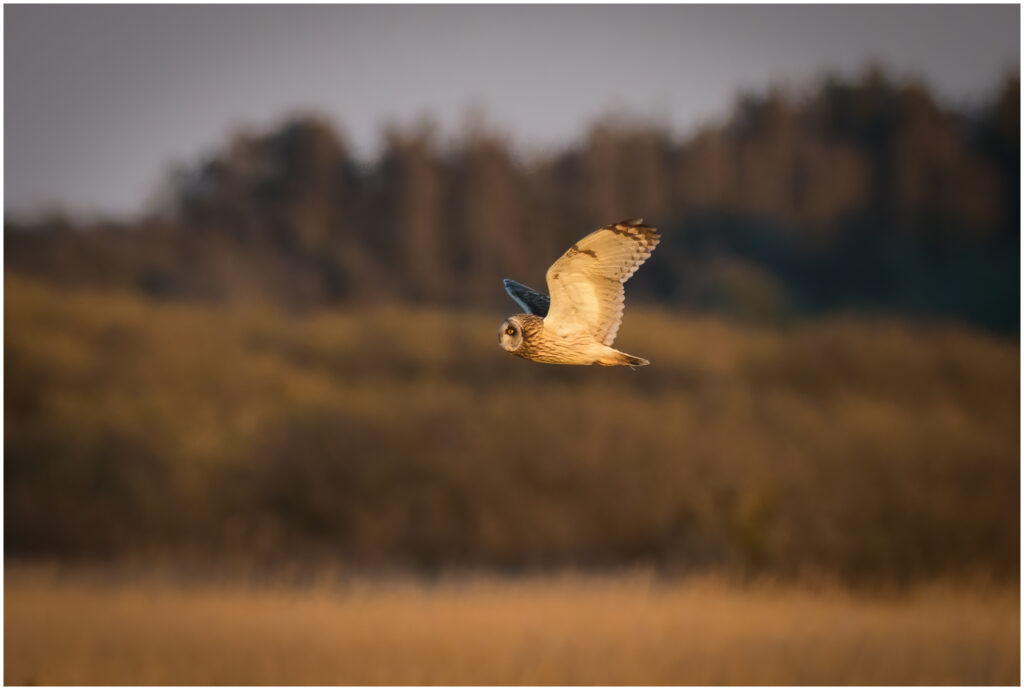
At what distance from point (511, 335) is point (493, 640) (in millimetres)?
20029

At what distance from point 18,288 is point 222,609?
12420 mm

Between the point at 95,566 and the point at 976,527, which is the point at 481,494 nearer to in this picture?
the point at 95,566

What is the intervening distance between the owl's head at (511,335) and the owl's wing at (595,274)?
0.05 meters

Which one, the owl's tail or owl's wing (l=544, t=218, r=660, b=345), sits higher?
owl's wing (l=544, t=218, r=660, b=345)

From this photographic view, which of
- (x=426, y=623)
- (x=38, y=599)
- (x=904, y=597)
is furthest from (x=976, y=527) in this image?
(x=38, y=599)

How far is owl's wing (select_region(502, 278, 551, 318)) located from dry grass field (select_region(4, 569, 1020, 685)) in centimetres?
1827

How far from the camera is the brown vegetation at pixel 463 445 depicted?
2772cm

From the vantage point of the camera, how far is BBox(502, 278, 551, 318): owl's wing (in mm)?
1784

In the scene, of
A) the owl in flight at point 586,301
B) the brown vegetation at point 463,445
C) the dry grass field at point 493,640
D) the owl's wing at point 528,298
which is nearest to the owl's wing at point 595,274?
the owl in flight at point 586,301

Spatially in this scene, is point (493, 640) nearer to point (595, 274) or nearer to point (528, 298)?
point (528, 298)

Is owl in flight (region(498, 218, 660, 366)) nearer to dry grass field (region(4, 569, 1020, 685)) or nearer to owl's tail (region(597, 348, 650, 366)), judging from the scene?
owl's tail (region(597, 348, 650, 366))

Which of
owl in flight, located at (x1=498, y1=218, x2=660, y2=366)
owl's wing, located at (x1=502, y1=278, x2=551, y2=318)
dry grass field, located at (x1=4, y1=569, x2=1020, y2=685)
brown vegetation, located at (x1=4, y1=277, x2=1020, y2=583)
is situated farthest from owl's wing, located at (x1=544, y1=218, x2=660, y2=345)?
brown vegetation, located at (x1=4, y1=277, x2=1020, y2=583)

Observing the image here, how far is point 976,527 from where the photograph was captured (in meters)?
27.5

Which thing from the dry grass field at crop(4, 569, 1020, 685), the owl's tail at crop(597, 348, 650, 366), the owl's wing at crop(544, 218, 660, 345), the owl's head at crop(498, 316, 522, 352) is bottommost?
the dry grass field at crop(4, 569, 1020, 685)
